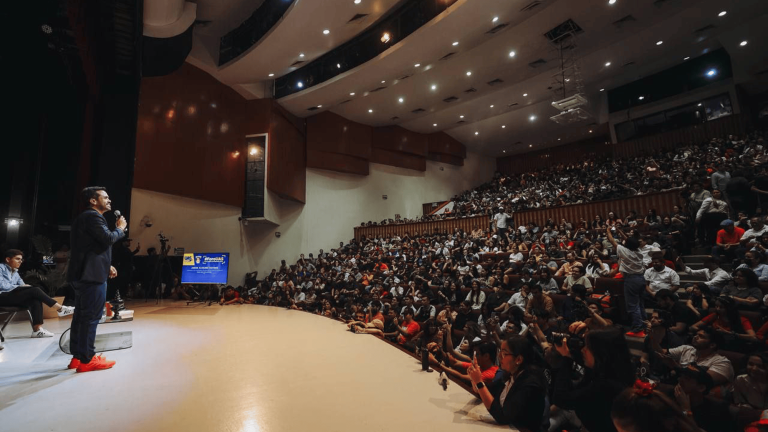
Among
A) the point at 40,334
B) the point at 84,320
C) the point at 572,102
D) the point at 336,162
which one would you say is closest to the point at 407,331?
the point at 84,320

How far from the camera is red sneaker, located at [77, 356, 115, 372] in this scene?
2.49 metres

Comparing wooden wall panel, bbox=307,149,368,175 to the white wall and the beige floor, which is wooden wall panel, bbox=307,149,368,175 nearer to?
the white wall

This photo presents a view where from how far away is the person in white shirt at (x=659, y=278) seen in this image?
466 cm

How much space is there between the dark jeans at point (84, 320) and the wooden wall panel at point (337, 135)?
40.1 feet

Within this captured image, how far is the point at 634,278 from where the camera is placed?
14.1 feet

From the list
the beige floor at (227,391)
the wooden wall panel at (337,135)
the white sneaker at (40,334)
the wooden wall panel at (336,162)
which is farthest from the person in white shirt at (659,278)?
the wooden wall panel at (337,135)

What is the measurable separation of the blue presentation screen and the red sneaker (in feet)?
18.0

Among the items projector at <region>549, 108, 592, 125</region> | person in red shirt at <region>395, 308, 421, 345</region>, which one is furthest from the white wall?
projector at <region>549, 108, 592, 125</region>

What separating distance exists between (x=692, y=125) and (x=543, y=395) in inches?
698

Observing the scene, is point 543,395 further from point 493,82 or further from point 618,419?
point 493,82

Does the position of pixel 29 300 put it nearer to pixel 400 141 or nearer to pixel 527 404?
pixel 527 404

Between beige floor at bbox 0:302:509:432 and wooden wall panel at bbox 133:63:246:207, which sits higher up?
wooden wall panel at bbox 133:63:246:207

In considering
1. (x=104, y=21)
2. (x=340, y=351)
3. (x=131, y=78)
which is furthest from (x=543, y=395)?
(x=131, y=78)

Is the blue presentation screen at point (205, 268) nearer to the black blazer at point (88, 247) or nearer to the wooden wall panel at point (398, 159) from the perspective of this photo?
the black blazer at point (88, 247)
